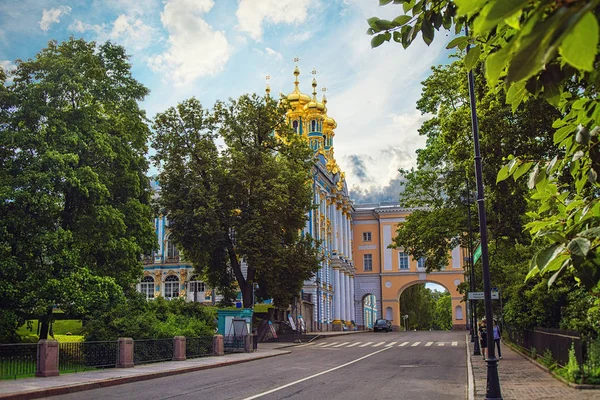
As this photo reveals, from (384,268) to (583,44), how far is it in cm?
8786

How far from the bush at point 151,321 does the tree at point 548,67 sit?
21.8m

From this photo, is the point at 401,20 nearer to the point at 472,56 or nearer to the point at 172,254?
the point at 472,56

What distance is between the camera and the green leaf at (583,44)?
6.53ft

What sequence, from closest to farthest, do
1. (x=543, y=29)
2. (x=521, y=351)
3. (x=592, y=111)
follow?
(x=543, y=29), (x=592, y=111), (x=521, y=351)

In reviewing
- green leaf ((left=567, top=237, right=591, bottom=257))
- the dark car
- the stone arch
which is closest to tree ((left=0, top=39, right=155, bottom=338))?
green leaf ((left=567, top=237, right=591, bottom=257))

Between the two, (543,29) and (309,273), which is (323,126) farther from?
(543,29)

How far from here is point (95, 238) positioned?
2736cm

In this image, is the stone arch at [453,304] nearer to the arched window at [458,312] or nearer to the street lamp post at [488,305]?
the arched window at [458,312]

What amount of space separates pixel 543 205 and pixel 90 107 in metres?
25.5

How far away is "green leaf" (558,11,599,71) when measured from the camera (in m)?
1.99

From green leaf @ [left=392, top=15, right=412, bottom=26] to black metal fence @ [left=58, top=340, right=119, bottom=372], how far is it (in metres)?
18.7

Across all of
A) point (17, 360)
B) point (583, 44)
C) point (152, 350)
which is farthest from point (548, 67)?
point (152, 350)

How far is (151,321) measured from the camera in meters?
26.4

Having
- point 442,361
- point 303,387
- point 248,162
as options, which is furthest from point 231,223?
point 303,387
